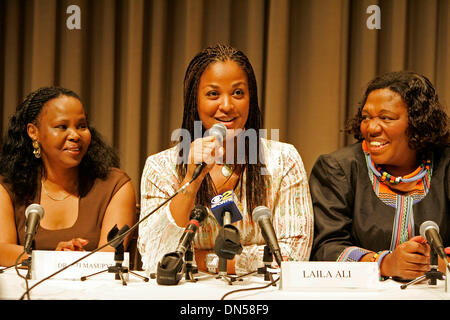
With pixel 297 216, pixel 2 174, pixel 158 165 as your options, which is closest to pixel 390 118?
pixel 297 216

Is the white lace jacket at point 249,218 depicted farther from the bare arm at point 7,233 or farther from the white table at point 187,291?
the bare arm at point 7,233

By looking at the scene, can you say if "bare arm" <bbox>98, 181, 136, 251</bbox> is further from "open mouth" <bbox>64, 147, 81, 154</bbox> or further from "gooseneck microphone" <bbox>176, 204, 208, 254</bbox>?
"gooseneck microphone" <bbox>176, 204, 208, 254</bbox>

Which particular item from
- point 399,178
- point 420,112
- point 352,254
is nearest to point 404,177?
point 399,178

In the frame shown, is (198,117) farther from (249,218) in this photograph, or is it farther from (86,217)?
(86,217)

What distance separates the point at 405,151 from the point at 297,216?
2.22 ft

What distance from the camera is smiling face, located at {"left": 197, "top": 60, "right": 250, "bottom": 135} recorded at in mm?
2088

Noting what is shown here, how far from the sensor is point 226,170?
223 centimetres

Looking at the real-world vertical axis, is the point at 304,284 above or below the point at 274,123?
below

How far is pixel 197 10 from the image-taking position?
3.18m

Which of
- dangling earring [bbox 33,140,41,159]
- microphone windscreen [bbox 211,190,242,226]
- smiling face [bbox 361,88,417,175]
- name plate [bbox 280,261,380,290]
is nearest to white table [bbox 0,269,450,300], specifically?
name plate [bbox 280,261,380,290]

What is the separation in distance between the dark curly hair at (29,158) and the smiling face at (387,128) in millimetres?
1383

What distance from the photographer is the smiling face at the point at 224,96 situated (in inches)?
82.2

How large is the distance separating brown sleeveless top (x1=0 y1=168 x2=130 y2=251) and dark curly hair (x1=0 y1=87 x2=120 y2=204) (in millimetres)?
38
